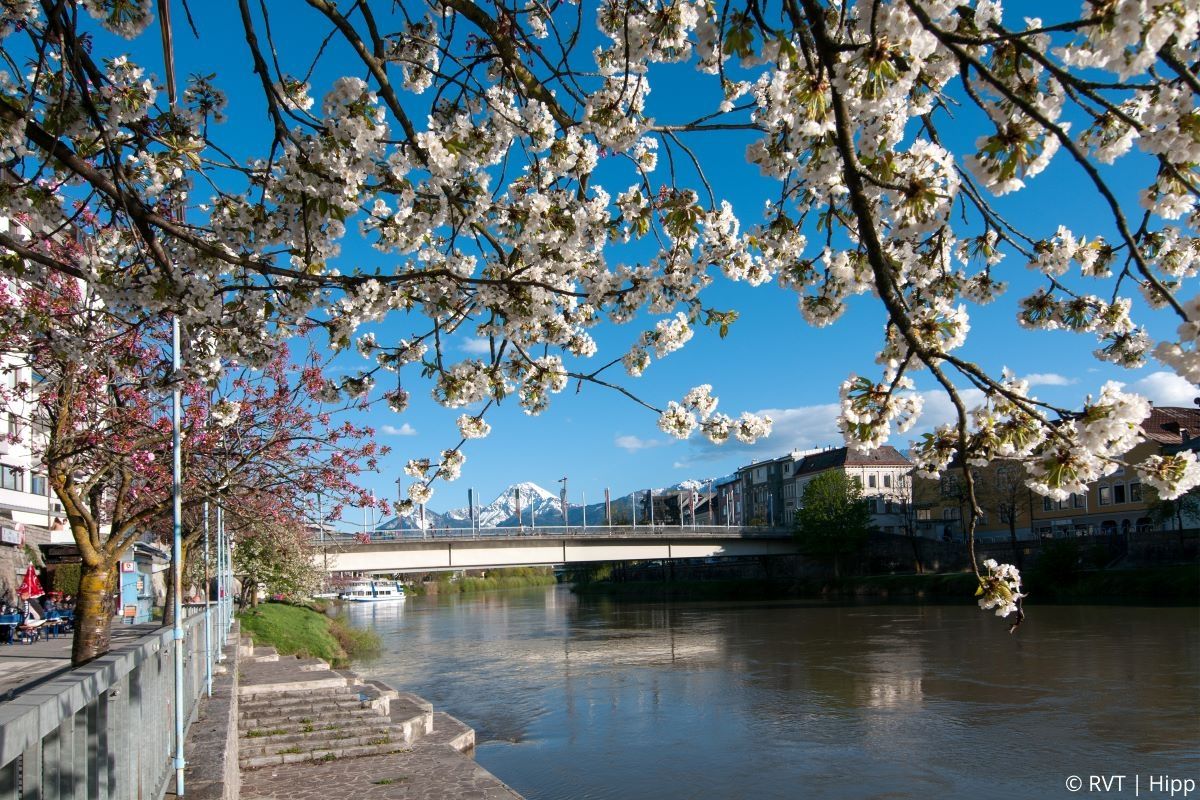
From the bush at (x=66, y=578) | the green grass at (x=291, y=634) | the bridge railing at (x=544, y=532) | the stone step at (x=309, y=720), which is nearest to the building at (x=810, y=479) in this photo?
the bridge railing at (x=544, y=532)

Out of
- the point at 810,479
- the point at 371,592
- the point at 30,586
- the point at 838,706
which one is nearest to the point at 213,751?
the point at 838,706

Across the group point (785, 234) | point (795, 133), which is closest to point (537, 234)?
point (785, 234)

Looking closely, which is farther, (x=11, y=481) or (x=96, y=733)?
(x=11, y=481)

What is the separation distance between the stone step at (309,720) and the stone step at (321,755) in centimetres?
112

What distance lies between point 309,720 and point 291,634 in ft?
55.5

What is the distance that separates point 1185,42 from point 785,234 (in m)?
2.45

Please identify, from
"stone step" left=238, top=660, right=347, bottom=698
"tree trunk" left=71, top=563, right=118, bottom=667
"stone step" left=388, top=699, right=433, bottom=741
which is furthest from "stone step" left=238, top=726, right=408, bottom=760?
"stone step" left=238, top=660, right=347, bottom=698

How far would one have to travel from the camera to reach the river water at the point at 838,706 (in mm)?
13742

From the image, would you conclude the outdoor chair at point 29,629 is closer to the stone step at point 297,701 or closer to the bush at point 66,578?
the bush at point 66,578

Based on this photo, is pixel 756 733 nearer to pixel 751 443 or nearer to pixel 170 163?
pixel 751 443

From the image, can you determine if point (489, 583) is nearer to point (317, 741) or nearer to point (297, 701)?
point (297, 701)

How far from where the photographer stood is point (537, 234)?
5.17 meters

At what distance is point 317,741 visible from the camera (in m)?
11.7

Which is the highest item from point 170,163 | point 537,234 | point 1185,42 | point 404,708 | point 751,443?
point 170,163
